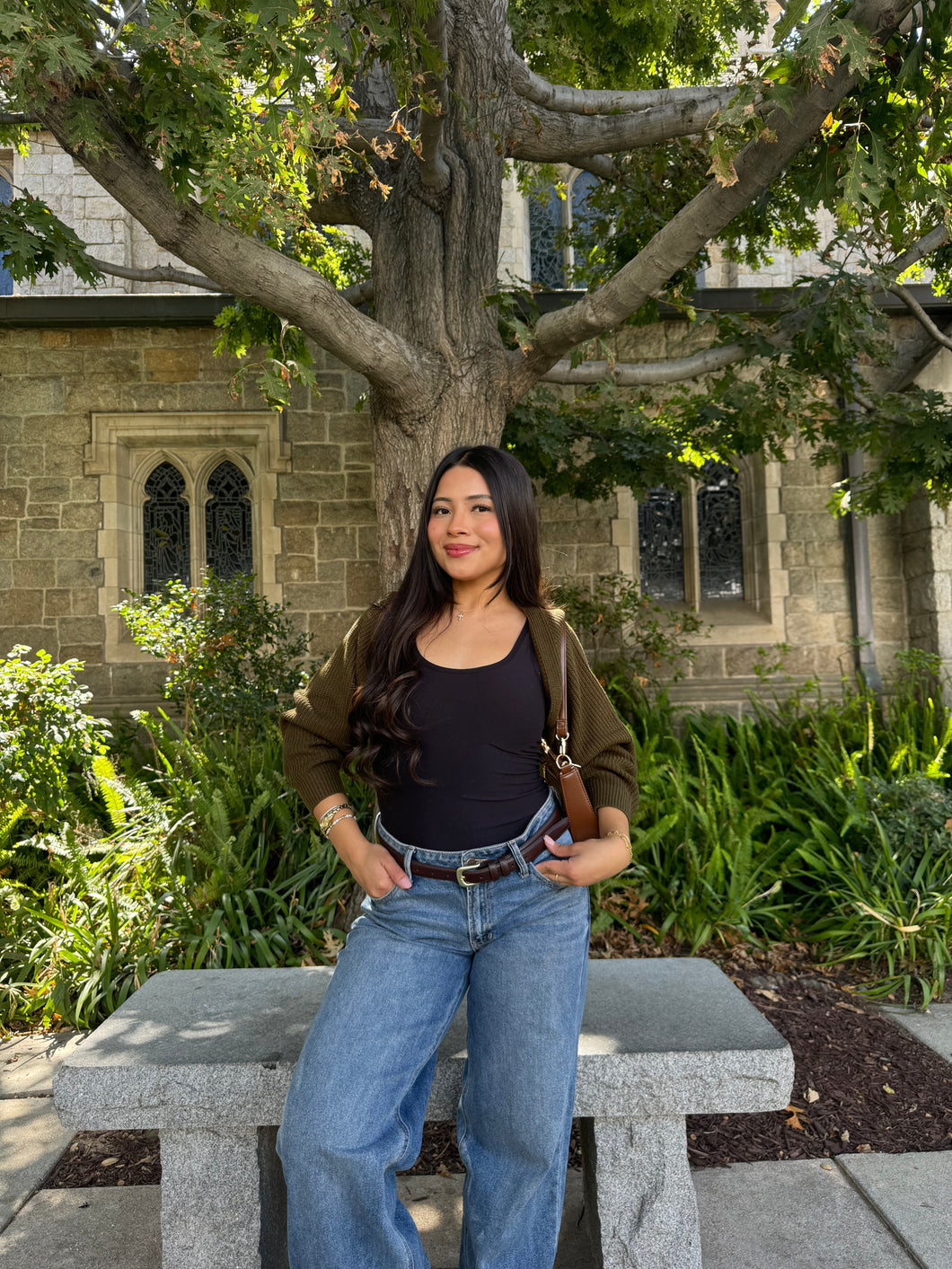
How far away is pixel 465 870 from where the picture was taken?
186 cm

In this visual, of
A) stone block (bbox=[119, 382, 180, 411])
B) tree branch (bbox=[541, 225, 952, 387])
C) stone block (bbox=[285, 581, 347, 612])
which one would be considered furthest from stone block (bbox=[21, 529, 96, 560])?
tree branch (bbox=[541, 225, 952, 387])

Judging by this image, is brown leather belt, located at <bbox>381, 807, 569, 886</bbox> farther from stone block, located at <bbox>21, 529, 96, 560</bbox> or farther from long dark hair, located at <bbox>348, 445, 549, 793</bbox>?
stone block, located at <bbox>21, 529, 96, 560</bbox>

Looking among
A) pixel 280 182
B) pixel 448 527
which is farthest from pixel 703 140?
pixel 448 527

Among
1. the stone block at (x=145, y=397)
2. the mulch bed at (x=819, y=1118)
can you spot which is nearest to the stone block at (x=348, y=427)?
the stone block at (x=145, y=397)

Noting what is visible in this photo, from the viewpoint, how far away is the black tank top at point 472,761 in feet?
6.28

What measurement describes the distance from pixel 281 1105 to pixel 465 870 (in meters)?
0.71

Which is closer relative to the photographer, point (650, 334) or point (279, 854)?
point (279, 854)

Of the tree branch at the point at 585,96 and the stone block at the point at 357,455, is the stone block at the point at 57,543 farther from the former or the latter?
the tree branch at the point at 585,96

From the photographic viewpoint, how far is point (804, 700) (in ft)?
25.3

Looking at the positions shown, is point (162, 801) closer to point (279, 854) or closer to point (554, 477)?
point (279, 854)

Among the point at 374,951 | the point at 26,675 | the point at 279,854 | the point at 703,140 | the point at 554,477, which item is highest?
the point at 703,140

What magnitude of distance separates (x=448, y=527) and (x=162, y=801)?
3.33 meters

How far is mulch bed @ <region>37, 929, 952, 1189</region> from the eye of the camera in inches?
105

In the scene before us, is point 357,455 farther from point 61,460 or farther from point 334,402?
point 61,460
